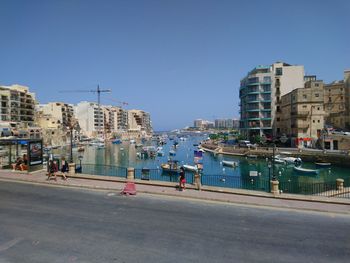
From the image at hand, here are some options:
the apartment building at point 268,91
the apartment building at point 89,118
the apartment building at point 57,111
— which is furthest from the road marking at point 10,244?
the apartment building at point 89,118

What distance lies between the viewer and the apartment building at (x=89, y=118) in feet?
546

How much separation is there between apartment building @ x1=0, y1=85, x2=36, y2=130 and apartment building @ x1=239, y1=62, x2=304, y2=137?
87.4m

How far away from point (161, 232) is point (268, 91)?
8546 centimetres

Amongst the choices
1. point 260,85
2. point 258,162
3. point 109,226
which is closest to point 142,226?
point 109,226

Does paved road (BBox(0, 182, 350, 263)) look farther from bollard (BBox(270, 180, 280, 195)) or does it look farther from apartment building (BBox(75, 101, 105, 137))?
apartment building (BBox(75, 101, 105, 137))

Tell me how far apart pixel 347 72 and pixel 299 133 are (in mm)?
32281

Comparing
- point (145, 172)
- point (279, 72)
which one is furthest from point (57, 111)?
point (145, 172)

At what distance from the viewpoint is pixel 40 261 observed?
27.4ft

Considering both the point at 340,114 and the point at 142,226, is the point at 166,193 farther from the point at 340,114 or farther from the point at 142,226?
the point at 340,114

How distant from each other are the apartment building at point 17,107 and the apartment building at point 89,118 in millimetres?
49527

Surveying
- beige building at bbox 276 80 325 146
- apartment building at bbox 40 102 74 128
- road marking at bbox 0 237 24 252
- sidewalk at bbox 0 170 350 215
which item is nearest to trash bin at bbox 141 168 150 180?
sidewalk at bbox 0 170 350 215

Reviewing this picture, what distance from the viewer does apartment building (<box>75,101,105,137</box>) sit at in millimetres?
166375

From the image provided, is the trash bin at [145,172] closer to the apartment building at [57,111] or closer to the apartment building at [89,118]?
the apartment building at [57,111]

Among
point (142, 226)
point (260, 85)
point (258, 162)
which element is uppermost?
point (260, 85)
